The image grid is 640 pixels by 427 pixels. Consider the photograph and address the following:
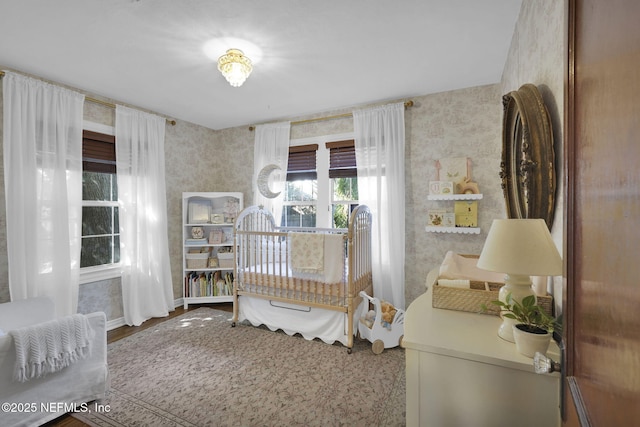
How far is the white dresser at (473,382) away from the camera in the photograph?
33.7 inches

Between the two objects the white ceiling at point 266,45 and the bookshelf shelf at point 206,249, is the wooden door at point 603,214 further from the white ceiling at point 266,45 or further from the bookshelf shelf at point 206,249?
the bookshelf shelf at point 206,249

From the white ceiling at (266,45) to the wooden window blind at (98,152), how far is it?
1.38 feet

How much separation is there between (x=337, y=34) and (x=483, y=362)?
1.94 meters

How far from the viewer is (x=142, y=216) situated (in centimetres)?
312

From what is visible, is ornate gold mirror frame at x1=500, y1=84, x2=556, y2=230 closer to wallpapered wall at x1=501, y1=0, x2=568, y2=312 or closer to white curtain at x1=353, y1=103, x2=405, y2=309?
wallpapered wall at x1=501, y1=0, x2=568, y2=312

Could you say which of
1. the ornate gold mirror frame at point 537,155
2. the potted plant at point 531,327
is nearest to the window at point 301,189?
the ornate gold mirror frame at point 537,155

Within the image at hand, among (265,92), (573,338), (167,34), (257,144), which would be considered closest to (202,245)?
(257,144)

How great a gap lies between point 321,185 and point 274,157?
0.69 metres

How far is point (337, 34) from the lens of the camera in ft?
6.21

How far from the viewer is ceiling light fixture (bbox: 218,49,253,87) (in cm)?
201

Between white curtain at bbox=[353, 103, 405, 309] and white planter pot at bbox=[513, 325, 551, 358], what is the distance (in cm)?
200

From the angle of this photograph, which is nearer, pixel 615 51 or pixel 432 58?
pixel 615 51

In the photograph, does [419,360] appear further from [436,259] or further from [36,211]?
[36,211]

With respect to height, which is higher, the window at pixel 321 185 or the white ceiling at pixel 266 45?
the white ceiling at pixel 266 45
